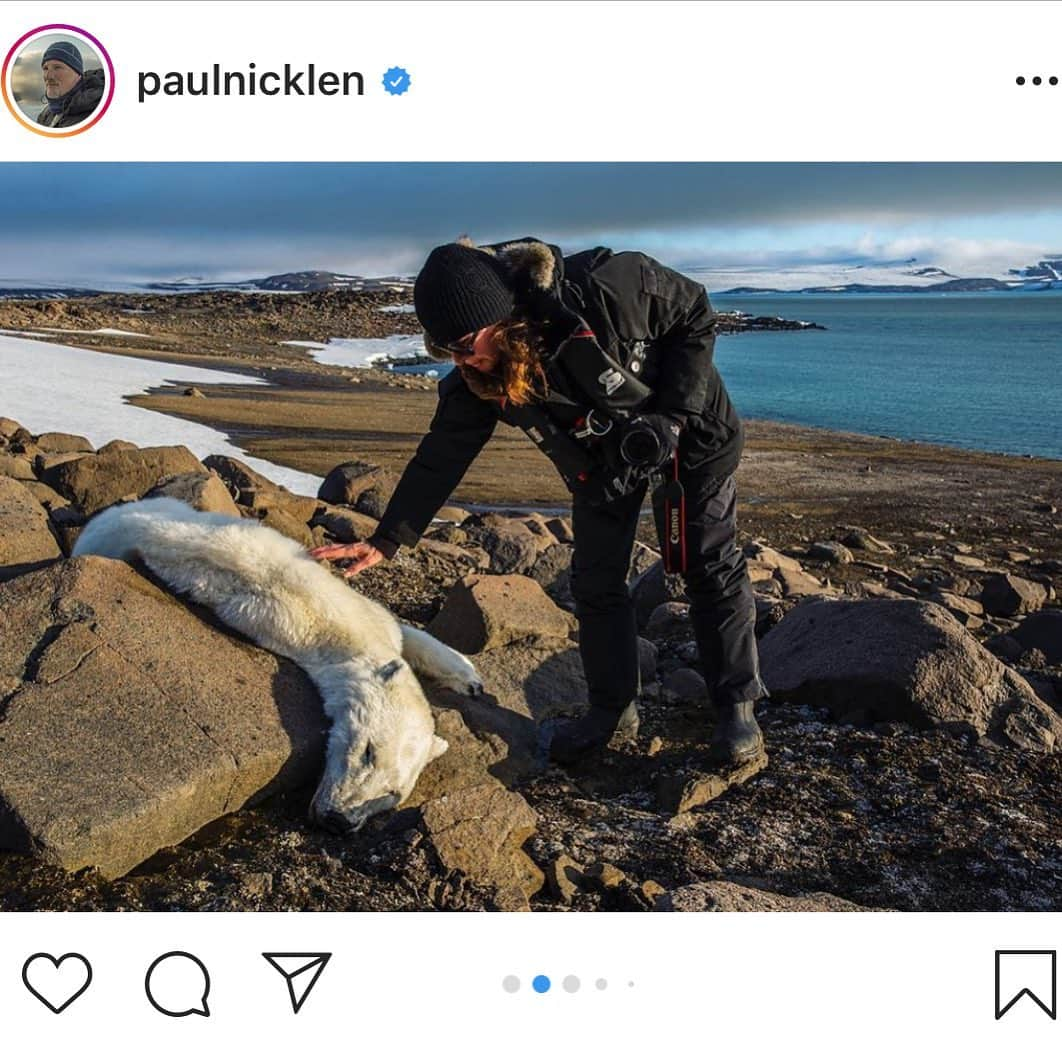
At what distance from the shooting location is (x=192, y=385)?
19.6m

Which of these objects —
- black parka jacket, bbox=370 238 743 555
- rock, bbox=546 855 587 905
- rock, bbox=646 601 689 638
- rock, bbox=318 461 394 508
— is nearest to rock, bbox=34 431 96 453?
rock, bbox=318 461 394 508

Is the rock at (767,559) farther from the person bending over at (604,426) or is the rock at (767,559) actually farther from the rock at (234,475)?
the rock at (234,475)

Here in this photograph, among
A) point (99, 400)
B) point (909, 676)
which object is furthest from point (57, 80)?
point (99, 400)

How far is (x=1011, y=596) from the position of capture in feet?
24.3

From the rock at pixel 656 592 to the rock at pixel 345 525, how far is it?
2031 millimetres

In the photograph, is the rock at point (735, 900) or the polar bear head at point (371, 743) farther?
the polar bear head at point (371, 743)

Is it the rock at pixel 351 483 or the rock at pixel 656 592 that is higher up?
the rock at pixel 351 483

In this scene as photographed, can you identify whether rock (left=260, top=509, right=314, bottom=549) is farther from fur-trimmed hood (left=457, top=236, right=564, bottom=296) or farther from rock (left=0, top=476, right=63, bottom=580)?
fur-trimmed hood (left=457, top=236, right=564, bottom=296)

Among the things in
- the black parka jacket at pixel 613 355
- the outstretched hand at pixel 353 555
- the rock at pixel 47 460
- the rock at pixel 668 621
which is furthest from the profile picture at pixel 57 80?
the rock at pixel 47 460

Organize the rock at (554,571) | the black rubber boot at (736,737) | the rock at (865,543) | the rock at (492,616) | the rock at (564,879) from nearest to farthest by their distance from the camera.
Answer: the rock at (564,879), the black rubber boot at (736,737), the rock at (492,616), the rock at (554,571), the rock at (865,543)

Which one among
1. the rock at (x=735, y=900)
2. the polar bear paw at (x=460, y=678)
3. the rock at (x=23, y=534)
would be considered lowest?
the rock at (x=735, y=900)

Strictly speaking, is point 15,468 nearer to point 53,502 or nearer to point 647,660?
point 53,502

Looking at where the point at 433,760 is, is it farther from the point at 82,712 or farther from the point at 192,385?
the point at 192,385

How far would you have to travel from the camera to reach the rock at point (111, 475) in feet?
22.8
